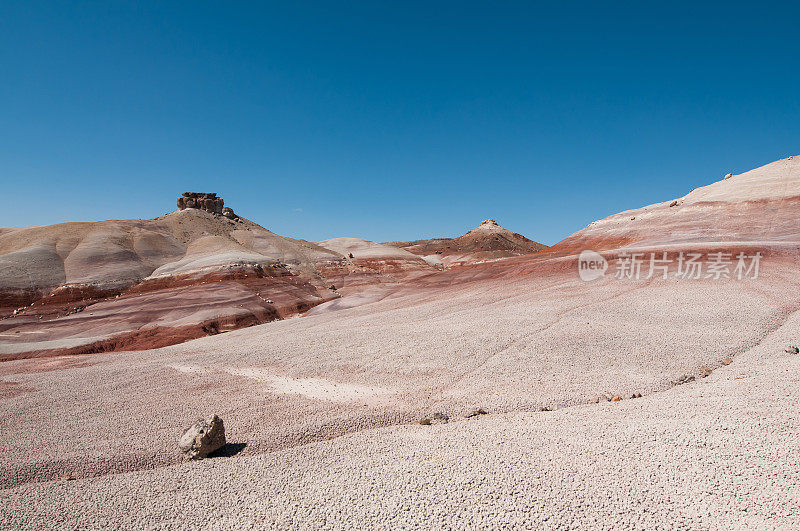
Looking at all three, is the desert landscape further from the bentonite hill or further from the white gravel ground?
the bentonite hill

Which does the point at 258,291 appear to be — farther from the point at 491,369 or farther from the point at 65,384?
the point at 491,369

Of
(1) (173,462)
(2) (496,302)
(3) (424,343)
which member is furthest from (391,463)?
(2) (496,302)

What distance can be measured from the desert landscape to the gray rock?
0.53ft

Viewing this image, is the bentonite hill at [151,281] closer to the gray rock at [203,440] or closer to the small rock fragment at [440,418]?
the gray rock at [203,440]

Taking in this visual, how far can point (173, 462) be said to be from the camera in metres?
7.30

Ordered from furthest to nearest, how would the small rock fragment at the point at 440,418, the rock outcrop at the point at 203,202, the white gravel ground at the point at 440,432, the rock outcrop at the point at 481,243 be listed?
the rock outcrop at the point at 481,243, the rock outcrop at the point at 203,202, the small rock fragment at the point at 440,418, the white gravel ground at the point at 440,432

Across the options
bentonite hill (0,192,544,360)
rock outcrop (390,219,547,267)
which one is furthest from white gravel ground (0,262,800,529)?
rock outcrop (390,219,547,267)

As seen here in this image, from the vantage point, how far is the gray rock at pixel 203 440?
23.9 ft

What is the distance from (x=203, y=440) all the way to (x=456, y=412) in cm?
548

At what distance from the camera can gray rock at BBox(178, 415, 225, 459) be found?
7.29m

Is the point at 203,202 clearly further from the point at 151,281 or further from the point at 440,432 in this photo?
the point at 440,432

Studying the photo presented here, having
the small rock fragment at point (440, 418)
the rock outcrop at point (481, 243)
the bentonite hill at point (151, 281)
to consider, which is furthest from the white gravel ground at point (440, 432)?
the rock outcrop at point (481, 243)

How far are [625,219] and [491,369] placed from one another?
1802 inches

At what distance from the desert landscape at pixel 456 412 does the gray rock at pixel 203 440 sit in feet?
0.53
